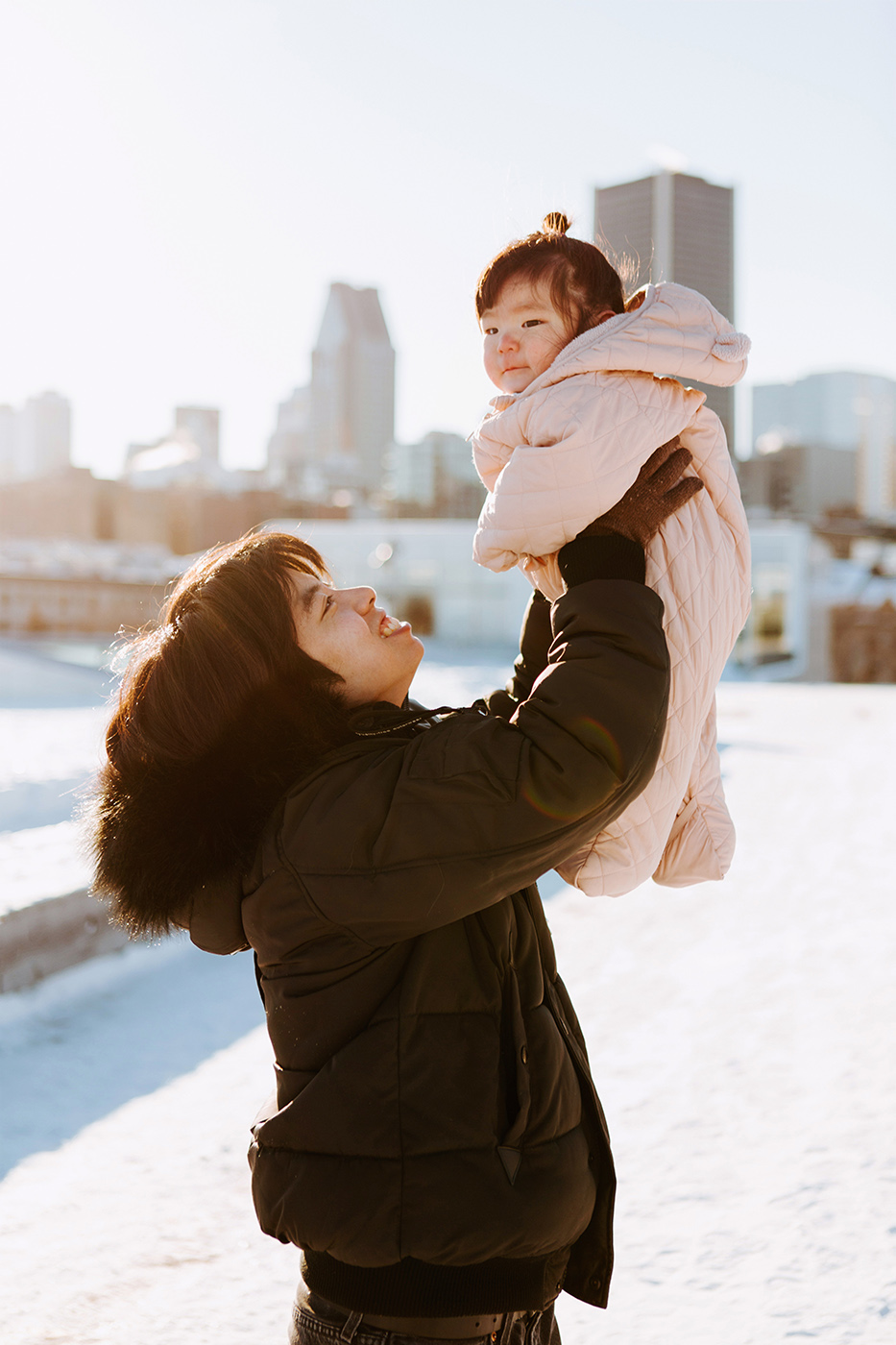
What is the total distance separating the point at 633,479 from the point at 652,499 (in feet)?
0.11

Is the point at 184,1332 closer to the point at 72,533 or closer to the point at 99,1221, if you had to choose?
the point at 99,1221

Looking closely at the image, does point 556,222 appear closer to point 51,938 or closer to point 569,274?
point 569,274

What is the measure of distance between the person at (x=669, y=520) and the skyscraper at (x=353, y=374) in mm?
165439

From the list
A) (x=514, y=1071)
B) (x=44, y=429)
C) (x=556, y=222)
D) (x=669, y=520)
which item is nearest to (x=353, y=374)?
(x=44, y=429)

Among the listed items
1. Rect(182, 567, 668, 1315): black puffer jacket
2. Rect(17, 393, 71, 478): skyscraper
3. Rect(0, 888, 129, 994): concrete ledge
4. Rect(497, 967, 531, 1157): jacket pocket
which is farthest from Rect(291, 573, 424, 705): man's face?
Rect(17, 393, 71, 478): skyscraper

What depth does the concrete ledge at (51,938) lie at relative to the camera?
379 centimetres

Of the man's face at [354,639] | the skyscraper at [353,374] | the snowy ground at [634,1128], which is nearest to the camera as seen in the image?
the man's face at [354,639]

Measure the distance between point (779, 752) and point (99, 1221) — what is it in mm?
8839

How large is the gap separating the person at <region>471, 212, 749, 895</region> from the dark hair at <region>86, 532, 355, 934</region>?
317mm

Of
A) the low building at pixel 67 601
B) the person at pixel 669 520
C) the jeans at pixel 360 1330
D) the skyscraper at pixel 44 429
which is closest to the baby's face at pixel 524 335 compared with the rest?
the person at pixel 669 520

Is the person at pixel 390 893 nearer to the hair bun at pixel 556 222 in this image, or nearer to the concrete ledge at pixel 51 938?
the hair bun at pixel 556 222

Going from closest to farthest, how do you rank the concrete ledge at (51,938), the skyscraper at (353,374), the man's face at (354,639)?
the man's face at (354,639) < the concrete ledge at (51,938) < the skyscraper at (353,374)

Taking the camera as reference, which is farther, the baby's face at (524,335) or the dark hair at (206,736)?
the baby's face at (524,335)

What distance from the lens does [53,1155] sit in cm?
292
